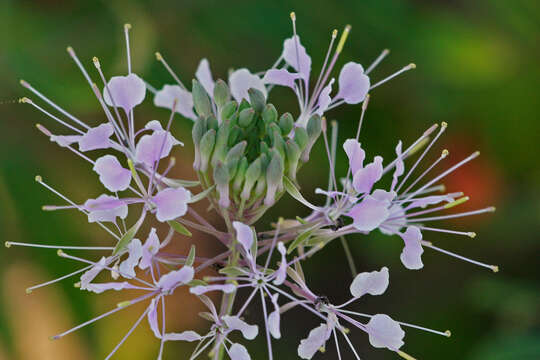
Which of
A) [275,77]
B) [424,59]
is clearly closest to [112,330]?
[275,77]

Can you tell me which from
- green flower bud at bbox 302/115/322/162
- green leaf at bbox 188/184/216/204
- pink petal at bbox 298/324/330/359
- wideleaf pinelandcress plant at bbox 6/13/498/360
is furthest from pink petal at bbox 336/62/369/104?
pink petal at bbox 298/324/330/359

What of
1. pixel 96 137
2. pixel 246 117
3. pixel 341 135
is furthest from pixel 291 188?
pixel 341 135

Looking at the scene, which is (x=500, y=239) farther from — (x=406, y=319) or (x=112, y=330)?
(x=112, y=330)

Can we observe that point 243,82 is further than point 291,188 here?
Yes

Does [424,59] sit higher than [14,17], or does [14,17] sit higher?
[14,17]

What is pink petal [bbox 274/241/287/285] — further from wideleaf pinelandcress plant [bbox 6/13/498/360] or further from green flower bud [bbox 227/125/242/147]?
green flower bud [bbox 227/125/242/147]

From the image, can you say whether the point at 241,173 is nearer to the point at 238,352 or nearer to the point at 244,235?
the point at 244,235

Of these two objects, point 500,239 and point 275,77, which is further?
point 500,239

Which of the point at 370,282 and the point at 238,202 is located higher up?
the point at 238,202
